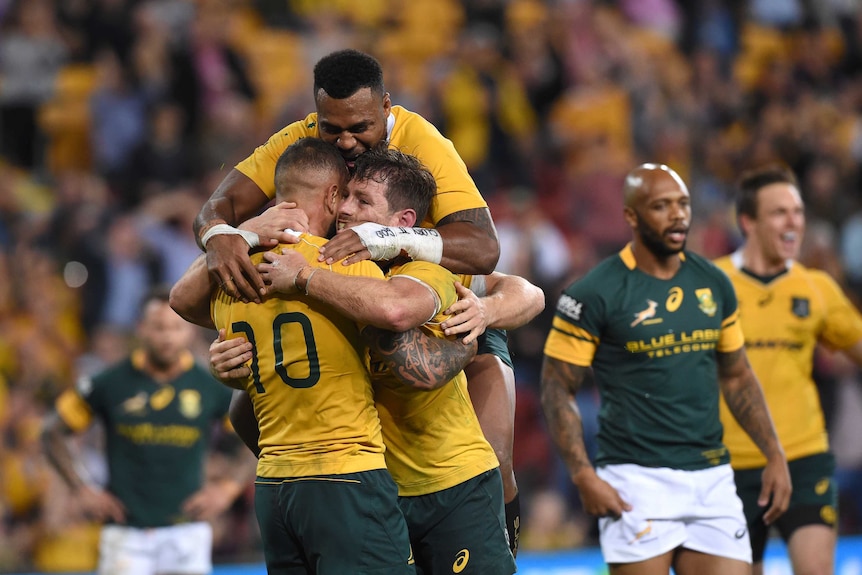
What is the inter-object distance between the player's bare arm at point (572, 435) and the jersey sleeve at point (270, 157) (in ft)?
6.13

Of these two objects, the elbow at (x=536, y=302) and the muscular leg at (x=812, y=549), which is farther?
the muscular leg at (x=812, y=549)

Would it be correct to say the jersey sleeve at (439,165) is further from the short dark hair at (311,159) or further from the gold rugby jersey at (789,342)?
the gold rugby jersey at (789,342)

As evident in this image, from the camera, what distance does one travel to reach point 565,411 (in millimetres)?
6508

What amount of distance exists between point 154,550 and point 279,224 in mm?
4180

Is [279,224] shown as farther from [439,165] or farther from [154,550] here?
[154,550]

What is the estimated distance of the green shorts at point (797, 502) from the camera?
707 centimetres

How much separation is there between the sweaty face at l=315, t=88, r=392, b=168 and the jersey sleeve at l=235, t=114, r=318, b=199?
375 mm

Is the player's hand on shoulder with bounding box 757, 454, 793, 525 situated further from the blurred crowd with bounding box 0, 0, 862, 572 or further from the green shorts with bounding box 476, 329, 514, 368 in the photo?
the blurred crowd with bounding box 0, 0, 862, 572

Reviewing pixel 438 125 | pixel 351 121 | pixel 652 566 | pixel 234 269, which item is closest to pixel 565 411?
pixel 652 566

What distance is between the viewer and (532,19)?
15711 mm

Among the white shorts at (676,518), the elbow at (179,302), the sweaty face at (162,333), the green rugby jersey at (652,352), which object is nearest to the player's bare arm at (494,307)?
the green rugby jersey at (652,352)

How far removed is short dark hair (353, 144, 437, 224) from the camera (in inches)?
196

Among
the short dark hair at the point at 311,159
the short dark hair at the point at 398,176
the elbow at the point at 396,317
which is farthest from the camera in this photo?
the short dark hair at the point at 398,176

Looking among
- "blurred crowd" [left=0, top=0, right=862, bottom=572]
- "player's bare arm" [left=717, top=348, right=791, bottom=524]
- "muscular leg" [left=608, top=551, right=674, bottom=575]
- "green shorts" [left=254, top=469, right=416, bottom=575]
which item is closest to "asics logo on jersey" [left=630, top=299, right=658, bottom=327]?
"player's bare arm" [left=717, top=348, right=791, bottom=524]
